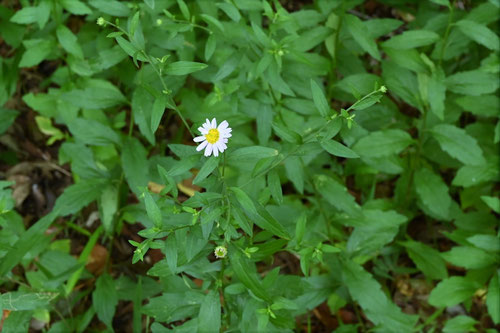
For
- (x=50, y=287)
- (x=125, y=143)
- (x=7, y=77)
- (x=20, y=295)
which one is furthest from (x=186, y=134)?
(x=20, y=295)

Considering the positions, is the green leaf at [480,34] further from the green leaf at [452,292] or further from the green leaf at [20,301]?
the green leaf at [20,301]

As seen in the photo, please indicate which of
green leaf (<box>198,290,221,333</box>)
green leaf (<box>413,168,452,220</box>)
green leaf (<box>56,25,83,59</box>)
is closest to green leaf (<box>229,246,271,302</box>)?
green leaf (<box>198,290,221,333</box>)

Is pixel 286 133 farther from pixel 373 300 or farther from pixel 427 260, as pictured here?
pixel 427 260

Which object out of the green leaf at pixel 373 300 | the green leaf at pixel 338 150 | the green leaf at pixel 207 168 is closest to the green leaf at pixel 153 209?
the green leaf at pixel 207 168

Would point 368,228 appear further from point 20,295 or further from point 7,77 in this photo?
point 7,77

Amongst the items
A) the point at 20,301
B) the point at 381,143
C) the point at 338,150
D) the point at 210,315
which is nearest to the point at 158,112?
the point at 338,150

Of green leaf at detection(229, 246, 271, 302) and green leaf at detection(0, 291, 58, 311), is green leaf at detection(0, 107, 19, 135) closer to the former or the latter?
green leaf at detection(0, 291, 58, 311)
